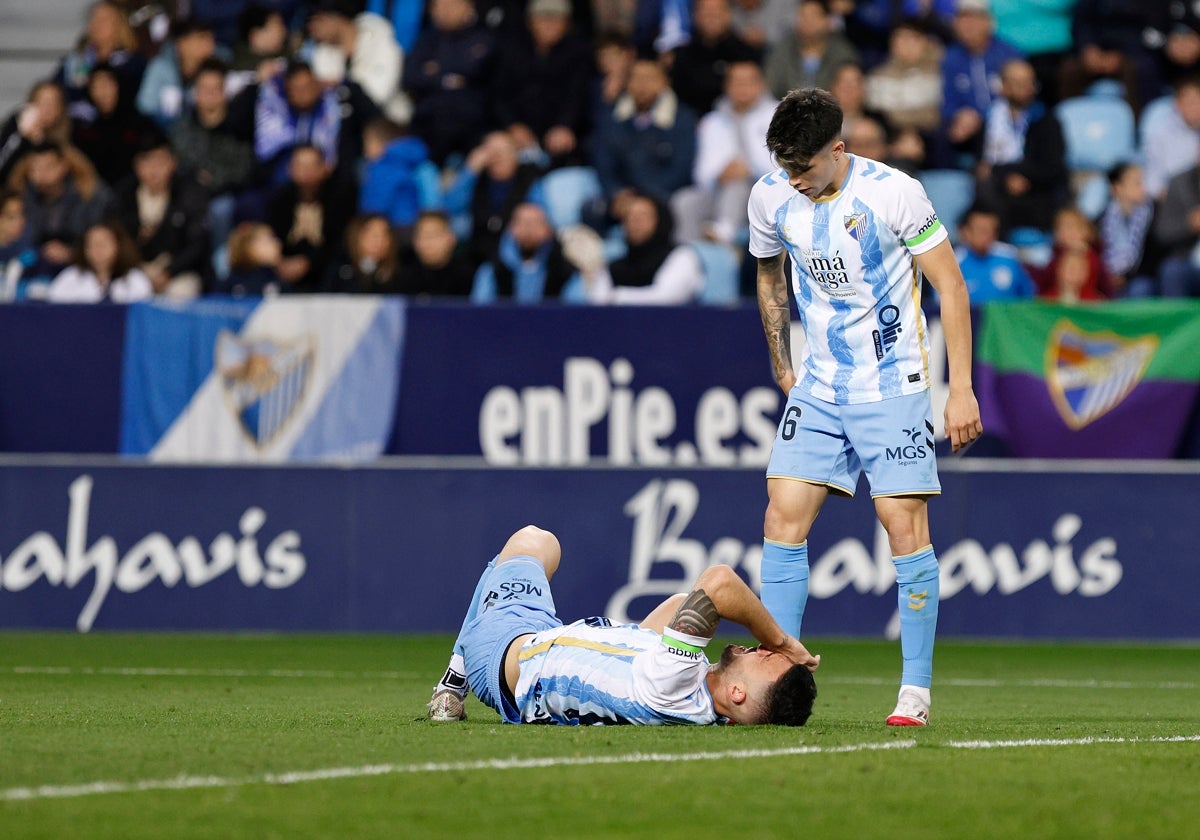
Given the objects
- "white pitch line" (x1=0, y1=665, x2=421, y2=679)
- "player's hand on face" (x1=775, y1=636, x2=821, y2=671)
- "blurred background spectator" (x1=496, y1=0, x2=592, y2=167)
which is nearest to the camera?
"player's hand on face" (x1=775, y1=636, x2=821, y2=671)

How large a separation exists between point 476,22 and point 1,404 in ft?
17.5

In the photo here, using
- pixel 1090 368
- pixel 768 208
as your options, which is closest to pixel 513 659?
pixel 768 208

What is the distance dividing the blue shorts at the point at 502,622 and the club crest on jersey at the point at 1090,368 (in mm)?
6966

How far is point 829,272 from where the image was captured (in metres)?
6.99

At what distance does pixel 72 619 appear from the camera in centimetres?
1281

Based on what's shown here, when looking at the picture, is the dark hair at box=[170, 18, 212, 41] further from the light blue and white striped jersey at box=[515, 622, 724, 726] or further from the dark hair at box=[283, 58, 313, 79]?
the light blue and white striped jersey at box=[515, 622, 724, 726]

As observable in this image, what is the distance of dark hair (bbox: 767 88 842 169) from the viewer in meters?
6.66

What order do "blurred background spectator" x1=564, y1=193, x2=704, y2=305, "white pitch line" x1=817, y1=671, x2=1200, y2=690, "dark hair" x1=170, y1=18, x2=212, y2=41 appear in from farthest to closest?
"dark hair" x1=170, y1=18, x2=212, y2=41
"blurred background spectator" x1=564, y1=193, x2=704, y2=305
"white pitch line" x1=817, y1=671, x2=1200, y2=690

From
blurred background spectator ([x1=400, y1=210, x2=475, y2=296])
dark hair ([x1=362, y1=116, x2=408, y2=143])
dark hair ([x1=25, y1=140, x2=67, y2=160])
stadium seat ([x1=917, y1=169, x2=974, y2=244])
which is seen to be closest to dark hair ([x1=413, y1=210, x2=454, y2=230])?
blurred background spectator ([x1=400, y1=210, x2=475, y2=296])

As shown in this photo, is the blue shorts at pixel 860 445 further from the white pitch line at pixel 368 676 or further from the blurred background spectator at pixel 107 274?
the blurred background spectator at pixel 107 274

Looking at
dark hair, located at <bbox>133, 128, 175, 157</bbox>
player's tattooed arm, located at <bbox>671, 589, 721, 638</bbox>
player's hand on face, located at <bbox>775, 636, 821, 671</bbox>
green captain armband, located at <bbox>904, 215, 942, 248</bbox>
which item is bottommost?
player's hand on face, located at <bbox>775, 636, 821, 671</bbox>

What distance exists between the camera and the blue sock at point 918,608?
6859 millimetres

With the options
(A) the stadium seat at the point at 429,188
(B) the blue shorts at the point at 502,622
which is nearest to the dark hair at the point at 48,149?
(A) the stadium seat at the point at 429,188

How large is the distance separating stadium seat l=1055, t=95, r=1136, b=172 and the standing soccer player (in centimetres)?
858
